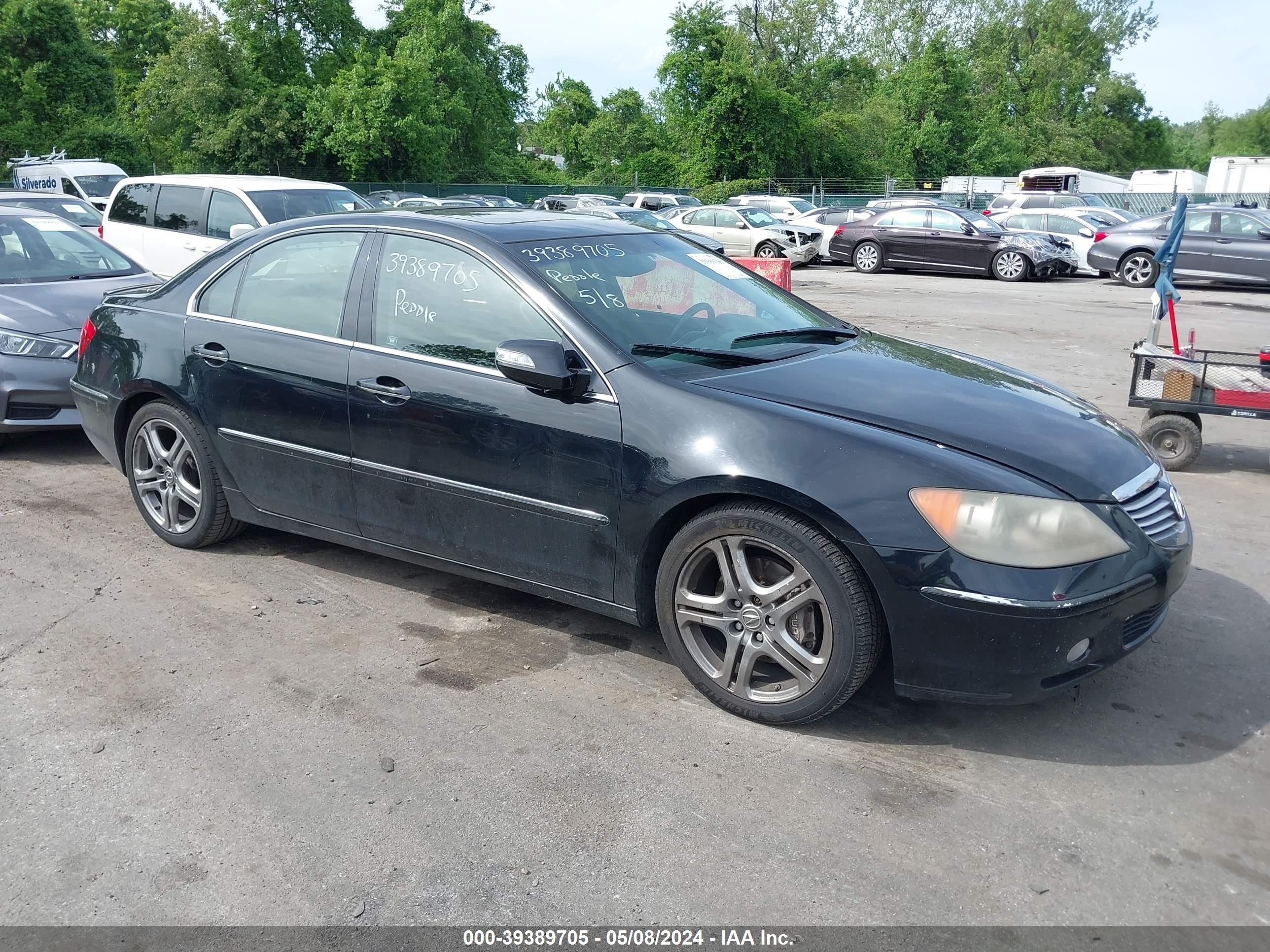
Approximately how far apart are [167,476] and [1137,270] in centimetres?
2054

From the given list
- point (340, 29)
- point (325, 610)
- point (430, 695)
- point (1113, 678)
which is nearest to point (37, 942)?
point (430, 695)

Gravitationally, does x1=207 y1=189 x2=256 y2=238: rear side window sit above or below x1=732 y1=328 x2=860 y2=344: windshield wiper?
above

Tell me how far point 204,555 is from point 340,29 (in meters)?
52.4

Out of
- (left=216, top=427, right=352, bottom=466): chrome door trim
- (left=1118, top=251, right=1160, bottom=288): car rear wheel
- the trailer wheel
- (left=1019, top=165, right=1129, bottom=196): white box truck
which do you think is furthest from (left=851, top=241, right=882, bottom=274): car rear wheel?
(left=216, top=427, right=352, bottom=466): chrome door trim

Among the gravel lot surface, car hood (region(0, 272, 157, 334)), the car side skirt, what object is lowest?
the gravel lot surface

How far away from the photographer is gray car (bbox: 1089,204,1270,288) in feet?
64.0

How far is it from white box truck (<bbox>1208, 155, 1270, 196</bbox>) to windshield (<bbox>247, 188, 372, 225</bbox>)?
3825 centimetres

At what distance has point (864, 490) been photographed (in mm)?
3314

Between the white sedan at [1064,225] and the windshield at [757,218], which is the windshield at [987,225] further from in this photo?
the windshield at [757,218]

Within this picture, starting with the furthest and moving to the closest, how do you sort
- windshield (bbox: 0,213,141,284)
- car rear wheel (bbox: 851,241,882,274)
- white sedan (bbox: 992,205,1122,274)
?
car rear wheel (bbox: 851,241,882,274)
white sedan (bbox: 992,205,1122,274)
windshield (bbox: 0,213,141,284)

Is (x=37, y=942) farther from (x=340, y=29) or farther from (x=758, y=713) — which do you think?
(x=340, y=29)

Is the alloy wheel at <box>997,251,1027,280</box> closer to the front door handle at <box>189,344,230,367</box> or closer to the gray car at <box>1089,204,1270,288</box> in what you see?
the gray car at <box>1089,204,1270,288</box>

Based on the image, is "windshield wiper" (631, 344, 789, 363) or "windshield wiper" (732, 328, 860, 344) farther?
"windshield wiper" (732, 328, 860, 344)

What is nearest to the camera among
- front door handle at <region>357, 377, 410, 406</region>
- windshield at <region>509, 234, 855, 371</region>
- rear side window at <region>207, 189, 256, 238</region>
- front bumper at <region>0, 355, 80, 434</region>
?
windshield at <region>509, 234, 855, 371</region>
